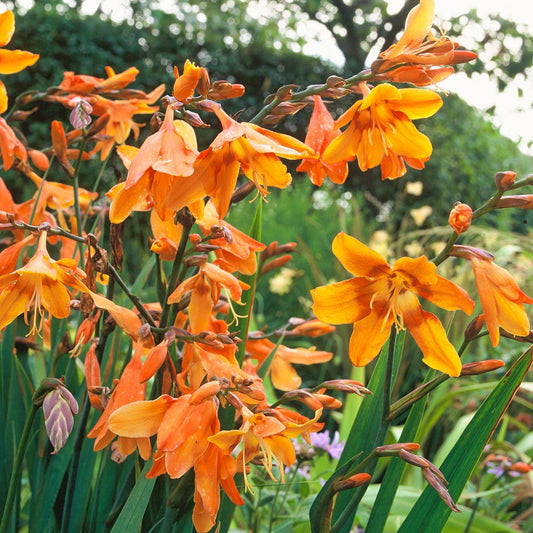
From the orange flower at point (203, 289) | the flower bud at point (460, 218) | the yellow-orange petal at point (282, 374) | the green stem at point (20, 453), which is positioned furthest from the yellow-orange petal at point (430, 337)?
the green stem at point (20, 453)

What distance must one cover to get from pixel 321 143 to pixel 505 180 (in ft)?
0.82

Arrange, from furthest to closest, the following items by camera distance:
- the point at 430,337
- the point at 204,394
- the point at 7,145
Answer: the point at 7,145
the point at 430,337
the point at 204,394

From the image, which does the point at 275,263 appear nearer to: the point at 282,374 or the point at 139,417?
the point at 282,374

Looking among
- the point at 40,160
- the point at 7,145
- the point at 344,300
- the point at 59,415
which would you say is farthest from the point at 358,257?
the point at 40,160

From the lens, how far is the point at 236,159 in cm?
76

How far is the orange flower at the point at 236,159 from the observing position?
2.31 ft

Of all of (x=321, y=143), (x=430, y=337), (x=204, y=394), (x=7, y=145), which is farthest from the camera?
(x=7, y=145)

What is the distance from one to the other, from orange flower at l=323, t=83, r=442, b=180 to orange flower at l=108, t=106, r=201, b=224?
187mm

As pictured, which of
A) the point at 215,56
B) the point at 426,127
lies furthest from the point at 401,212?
the point at 215,56

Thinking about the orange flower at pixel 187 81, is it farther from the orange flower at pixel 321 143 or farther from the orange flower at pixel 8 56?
the orange flower at pixel 8 56

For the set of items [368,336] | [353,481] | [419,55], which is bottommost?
[353,481]

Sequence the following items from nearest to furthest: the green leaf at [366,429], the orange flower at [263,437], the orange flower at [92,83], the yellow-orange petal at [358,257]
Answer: the orange flower at [263,437] → the yellow-orange petal at [358,257] → the green leaf at [366,429] → the orange flower at [92,83]

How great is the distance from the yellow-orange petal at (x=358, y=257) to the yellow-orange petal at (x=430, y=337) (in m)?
0.05

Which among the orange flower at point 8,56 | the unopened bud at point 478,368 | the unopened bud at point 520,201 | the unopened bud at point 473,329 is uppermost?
the unopened bud at point 520,201
